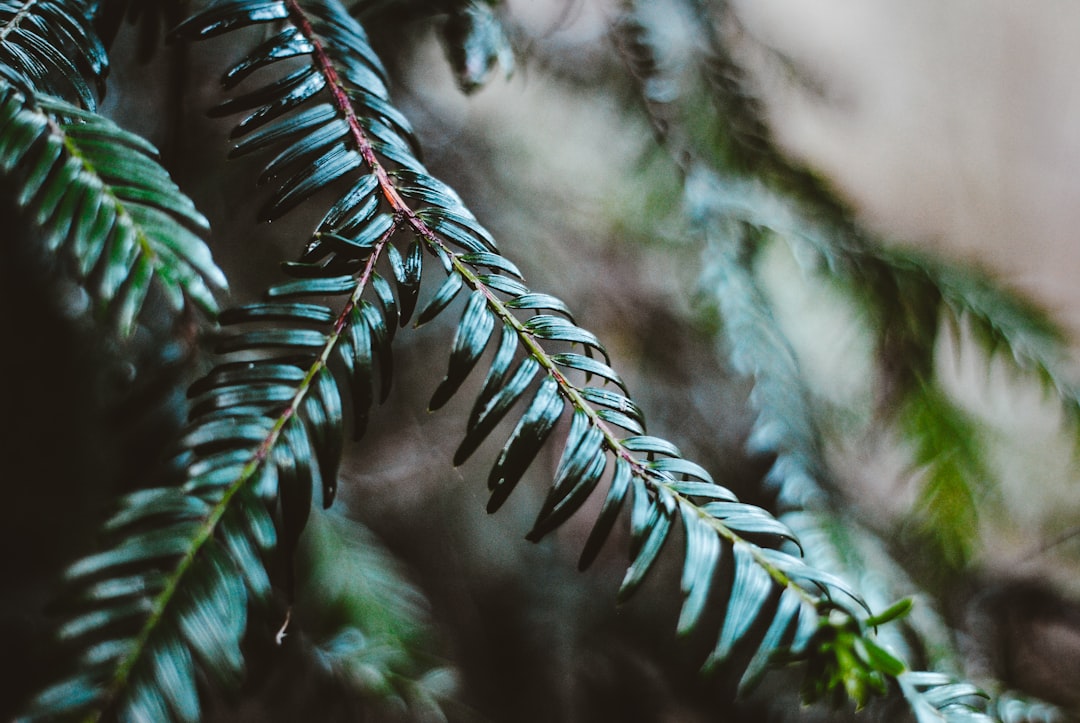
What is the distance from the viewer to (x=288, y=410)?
212 mm

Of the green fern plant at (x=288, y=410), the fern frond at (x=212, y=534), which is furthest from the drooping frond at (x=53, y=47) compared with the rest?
the fern frond at (x=212, y=534)

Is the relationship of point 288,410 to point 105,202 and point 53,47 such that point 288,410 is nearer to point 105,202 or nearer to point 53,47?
point 105,202

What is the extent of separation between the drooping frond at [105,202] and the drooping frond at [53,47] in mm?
Answer: 39

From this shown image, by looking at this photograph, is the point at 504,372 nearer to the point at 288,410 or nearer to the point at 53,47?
the point at 288,410

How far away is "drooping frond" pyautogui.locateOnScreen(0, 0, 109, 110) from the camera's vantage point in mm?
262

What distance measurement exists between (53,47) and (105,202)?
105 millimetres

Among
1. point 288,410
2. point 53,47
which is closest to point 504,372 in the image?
point 288,410

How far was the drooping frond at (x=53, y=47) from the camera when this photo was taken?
26cm

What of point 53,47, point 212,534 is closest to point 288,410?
point 212,534

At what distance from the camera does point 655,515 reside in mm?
223

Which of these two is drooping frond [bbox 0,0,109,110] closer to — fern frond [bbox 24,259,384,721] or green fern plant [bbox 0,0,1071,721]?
green fern plant [bbox 0,0,1071,721]

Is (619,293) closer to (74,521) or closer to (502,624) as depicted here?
(502,624)

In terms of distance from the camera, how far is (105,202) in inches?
9.0

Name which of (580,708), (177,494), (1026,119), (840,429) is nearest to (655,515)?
(177,494)
